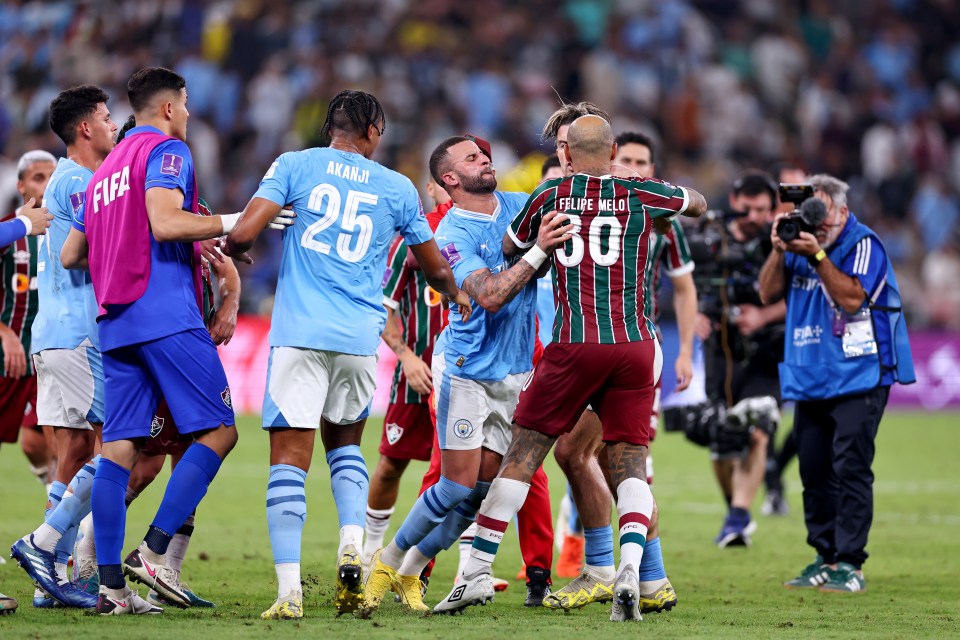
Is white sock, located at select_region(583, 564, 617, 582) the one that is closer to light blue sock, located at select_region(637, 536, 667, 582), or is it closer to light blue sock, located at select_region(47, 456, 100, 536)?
light blue sock, located at select_region(637, 536, 667, 582)

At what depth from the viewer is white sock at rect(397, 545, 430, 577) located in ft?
21.6

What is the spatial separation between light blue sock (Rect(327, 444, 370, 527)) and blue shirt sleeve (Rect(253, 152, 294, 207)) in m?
1.28

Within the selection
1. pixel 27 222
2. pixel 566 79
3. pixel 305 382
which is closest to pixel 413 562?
pixel 305 382

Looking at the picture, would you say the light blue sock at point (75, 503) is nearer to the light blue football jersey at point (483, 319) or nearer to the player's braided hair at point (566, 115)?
the light blue football jersey at point (483, 319)

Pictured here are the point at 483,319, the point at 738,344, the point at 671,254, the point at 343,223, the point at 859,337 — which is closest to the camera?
the point at 343,223

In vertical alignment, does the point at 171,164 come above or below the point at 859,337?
above

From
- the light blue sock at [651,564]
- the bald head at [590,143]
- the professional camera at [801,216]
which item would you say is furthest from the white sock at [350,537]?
the professional camera at [801,216]

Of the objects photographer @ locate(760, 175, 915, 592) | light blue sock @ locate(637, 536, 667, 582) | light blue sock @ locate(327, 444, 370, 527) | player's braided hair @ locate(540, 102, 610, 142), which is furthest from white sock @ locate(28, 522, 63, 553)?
photographer @ locate(760, 175, 915, 592)

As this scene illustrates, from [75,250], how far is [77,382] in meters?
0.87

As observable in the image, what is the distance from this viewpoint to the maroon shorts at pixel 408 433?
7.79 m

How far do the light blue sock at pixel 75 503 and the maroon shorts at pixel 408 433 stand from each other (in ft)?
6.30

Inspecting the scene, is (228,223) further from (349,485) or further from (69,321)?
(69,321)

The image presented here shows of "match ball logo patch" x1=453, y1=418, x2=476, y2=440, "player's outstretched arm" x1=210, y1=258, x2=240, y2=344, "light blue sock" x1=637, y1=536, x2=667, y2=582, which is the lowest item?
"light blue sock" x1=637, y1=536, x2=667, y2=582

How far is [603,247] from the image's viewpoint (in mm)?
6242
